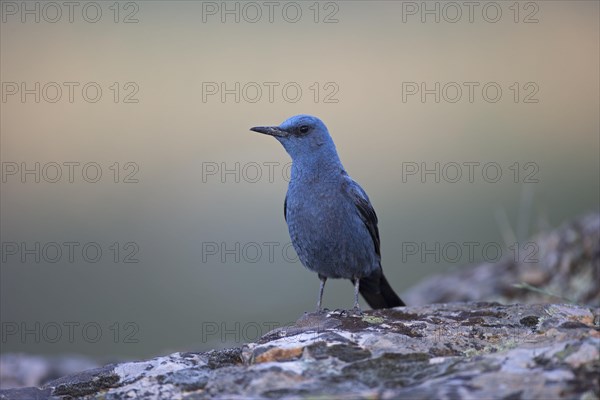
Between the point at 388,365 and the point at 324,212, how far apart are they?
265 centimetres

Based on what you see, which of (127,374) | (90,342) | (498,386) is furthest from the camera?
(90,342)

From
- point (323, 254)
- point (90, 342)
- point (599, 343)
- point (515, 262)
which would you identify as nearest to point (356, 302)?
point (323, 254)

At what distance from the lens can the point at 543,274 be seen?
711 cm

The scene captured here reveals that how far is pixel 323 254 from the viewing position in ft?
19.0

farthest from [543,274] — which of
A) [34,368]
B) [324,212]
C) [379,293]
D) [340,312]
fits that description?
[34,368]

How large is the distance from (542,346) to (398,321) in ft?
4.64

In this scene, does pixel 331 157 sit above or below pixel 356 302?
above

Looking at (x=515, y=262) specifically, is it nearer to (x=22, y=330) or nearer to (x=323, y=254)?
(x=323, y=254)

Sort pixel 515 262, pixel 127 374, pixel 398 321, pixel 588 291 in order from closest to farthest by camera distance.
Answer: pixel 127 374 < pixel 398 321 < pixel 588 291 < pixel 515 262

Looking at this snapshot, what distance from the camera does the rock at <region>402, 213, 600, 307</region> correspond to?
21.7ft

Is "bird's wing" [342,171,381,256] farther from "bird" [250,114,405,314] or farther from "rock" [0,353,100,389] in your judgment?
"rock" [0,353,100,389]

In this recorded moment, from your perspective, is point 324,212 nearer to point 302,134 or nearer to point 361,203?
point 361,203

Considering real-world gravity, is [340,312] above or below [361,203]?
below

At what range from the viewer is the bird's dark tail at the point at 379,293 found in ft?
21.1
